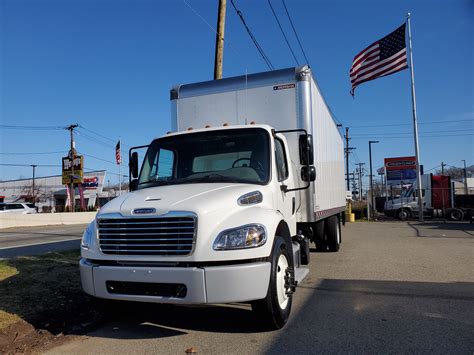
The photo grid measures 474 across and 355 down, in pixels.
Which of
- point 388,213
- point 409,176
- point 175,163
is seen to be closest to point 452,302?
point 175,163

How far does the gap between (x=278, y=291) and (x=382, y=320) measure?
4.83ft

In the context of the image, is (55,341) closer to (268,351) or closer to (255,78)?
(268,351)

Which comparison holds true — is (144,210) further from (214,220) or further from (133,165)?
(133,165)

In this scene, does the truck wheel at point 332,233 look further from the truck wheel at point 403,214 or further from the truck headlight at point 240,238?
the truck wheel at point 403,214

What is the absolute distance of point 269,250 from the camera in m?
4.50

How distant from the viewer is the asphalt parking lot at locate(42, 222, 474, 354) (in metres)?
4.42

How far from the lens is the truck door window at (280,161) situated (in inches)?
232

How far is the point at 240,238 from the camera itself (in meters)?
4.35

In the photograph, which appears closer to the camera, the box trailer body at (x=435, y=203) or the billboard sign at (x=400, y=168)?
the box trailer body at (x=435, y=203)

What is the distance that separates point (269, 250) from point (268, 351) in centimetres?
99

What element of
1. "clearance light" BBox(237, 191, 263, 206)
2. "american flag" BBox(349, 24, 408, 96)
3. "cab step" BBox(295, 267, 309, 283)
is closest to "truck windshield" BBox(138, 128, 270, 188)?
"clearance light" BBox(237, 191, 263, 206)

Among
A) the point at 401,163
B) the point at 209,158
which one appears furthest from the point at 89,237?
the point at 401,163

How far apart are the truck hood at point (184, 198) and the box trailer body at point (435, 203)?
25618 mm

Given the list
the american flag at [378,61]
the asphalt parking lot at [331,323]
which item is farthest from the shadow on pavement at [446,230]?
the asphalt parking lot at [331,323]
